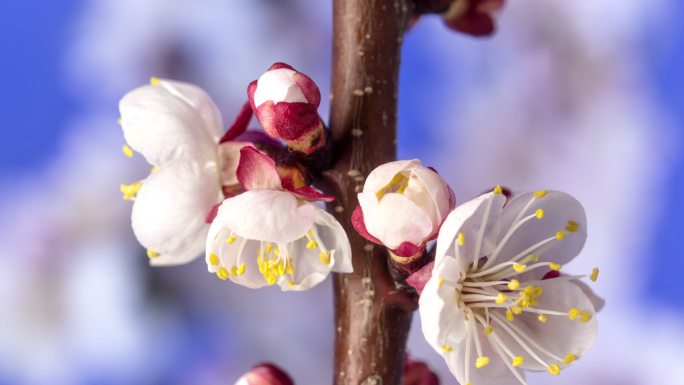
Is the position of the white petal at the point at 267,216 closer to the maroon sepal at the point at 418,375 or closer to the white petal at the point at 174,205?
the white petal at the point at 174,205

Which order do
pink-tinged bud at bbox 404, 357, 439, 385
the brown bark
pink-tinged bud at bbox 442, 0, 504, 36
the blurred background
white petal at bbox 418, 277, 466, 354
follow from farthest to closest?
the blurred background < pink-tinged bud at bbox 442, 0, 504, 36 < pink-tinged bud at bbox 404, 357, 439, 385 < the brown bark < white petal at bbox 418, 277, 466, 354

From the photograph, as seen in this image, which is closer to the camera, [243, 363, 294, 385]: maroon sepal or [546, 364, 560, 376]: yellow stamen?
[546, 364, 560, 376]: yellow stamen

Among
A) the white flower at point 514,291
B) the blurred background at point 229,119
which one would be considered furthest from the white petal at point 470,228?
the blurred background at point 229,119

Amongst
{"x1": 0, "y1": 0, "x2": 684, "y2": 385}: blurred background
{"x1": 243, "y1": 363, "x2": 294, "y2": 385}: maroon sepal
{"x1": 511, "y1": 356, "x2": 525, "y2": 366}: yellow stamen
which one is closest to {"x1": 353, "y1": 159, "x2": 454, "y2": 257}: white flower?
{"x1": 511, "y1": 356, "x2": 525, "y2": 366}: yellow stamen

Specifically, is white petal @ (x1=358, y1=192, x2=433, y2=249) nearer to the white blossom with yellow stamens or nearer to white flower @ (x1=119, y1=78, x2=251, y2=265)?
the white blossom with yellow stamens

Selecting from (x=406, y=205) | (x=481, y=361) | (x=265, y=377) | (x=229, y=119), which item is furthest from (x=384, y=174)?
(x=229, y=119)

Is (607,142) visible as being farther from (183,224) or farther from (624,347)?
(183,224)

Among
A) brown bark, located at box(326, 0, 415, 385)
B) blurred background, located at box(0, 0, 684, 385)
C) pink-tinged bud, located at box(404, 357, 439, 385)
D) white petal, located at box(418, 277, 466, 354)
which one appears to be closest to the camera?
white petal, located at box(418, 277, 466, 354)

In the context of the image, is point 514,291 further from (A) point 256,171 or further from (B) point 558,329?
(A) point 256,171
